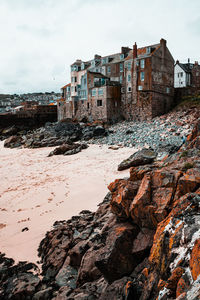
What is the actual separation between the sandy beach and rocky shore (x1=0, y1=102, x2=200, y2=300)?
1.00m

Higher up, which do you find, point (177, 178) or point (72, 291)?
point (177, 178)

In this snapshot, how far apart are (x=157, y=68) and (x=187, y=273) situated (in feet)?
129

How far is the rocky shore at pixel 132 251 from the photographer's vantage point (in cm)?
414

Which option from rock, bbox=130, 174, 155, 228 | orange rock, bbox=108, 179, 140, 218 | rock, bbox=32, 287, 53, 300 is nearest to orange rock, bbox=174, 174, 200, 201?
rock, bbox=130, 174, 155, 228

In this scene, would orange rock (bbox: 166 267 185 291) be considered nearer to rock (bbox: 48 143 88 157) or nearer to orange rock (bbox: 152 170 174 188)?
orange rock (bbox: 152 170 174 188)

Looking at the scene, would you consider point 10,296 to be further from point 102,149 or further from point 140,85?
point 140,85

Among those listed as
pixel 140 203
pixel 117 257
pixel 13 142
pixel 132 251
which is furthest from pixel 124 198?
pixel 13 142

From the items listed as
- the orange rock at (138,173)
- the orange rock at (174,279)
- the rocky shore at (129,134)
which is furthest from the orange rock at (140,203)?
the rocky shore at (129,134)

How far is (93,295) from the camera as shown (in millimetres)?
5617

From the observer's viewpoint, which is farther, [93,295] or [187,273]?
[93,295]

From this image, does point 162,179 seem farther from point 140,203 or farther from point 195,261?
point 195,261

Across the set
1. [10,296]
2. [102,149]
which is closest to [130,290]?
[10,296]

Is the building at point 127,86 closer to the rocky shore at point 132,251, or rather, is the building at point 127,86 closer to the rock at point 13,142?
the rock at point 13,142

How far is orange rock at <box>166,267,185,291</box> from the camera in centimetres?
376
